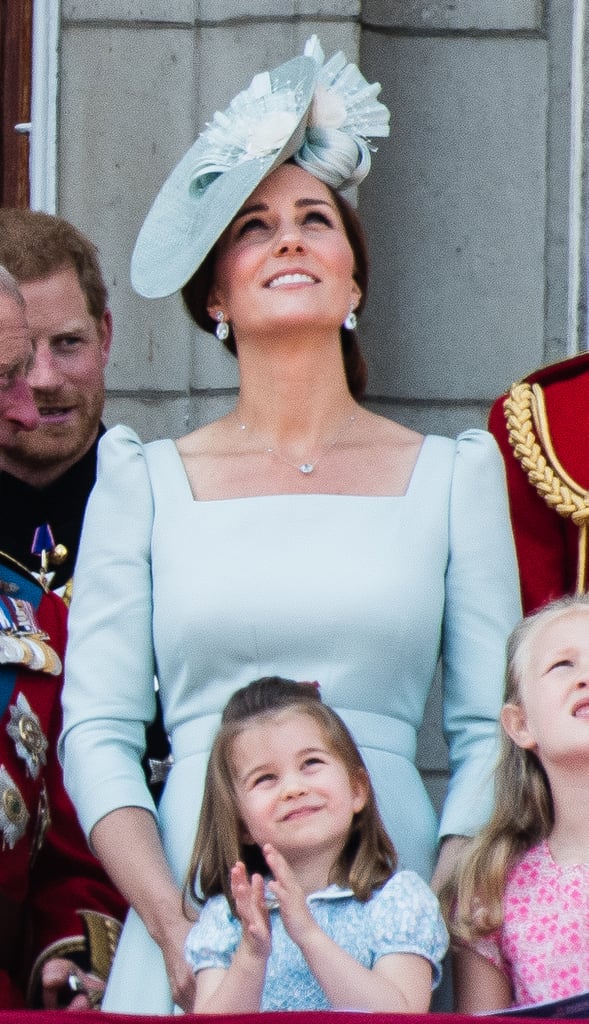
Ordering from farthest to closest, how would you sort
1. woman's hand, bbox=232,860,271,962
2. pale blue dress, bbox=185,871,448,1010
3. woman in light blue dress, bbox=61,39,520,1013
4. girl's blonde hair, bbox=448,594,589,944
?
woman in light blue dress, bbox=61,39,520,1013, girl's blonde hair, bbox=448,594,589,944, pale blue dress, bbox=185,871,448,1010, woman's hand, bbox=232,860,271,962

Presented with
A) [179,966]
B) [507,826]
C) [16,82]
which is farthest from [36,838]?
[16,82]

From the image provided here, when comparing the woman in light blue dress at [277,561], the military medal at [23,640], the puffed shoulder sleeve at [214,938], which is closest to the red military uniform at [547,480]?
the woman in light blue dress at [277,561]

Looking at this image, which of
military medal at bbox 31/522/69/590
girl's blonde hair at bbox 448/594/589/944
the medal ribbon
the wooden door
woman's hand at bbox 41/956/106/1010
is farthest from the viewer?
the wooden door

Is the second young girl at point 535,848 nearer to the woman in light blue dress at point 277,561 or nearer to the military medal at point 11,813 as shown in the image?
the woman in light blue dress at point 277,561

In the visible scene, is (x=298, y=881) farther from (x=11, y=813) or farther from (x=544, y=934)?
(x=11, y=813)

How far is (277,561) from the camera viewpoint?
9.78 feet

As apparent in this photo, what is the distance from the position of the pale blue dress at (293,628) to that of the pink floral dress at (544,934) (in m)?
0.17

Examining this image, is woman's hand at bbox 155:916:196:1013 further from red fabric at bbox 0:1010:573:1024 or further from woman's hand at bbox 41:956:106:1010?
red fabric at bbox 0:1010:573:1024

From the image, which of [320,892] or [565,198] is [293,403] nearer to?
[320,892]

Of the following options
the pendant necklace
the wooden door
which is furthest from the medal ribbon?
the wooden door

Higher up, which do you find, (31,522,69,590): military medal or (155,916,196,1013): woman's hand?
(31,522,69,590): military medal

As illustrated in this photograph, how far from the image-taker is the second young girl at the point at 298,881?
2.50 metres

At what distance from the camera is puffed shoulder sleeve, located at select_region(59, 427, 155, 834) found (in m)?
2.91

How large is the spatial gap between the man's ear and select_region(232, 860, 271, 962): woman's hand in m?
0.42
